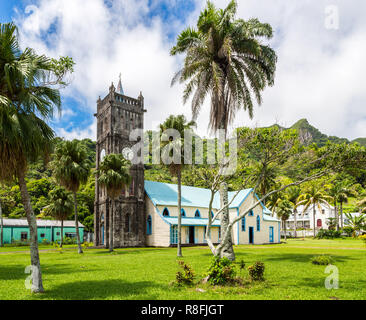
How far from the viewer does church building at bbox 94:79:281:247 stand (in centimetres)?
4044

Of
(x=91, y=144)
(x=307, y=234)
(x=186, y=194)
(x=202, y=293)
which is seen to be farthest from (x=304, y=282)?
(x=91, y=144)

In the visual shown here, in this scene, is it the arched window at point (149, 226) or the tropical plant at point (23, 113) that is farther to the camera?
the arched window at point (149, 226)

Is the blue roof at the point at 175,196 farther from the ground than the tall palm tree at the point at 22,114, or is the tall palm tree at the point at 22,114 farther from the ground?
the tall palm tree at the point at 22,114

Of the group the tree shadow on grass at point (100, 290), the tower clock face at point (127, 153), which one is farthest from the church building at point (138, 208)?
the tree shadow on grass at point (100, 290)

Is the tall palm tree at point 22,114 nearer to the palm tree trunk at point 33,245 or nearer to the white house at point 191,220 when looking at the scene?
the palm tree trunk at point 33,245

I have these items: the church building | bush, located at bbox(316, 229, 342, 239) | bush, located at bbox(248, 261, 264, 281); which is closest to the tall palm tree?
bush, located at bbox(248, 261, 264, 281)

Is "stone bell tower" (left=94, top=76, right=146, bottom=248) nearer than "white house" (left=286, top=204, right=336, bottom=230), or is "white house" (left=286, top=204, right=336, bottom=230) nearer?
"stone bell tower" (left=94, top=76, right=146, bottom=248)

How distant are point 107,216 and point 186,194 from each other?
13337 mm

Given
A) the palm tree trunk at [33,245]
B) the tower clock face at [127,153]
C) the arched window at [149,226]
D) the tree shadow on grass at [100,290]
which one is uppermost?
the tower clock face at [127,153]

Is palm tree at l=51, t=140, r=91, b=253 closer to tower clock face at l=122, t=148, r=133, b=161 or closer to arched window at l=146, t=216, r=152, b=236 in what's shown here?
tower clock face at l=122, t=148, r=133, b=161

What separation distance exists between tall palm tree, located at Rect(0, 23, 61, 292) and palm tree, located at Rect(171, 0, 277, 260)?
10.7m

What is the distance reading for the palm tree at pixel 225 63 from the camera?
1930 centimetres

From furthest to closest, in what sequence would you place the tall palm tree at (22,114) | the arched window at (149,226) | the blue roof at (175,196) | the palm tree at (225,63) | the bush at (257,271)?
1. the blue roof at (175,196)
2. the arched window at (149,226)
3. the palm tree at (225,63)
4. the bush at (257,271)
5. the tall palm tree at (22,114)

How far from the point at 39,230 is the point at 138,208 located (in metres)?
22.1
